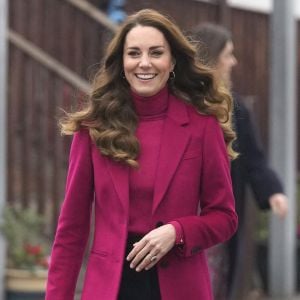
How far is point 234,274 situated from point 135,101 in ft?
5.79

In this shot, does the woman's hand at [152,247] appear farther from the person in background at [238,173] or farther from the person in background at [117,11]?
the person in background at [117,11]

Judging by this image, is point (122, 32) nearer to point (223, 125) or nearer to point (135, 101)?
point (135, 101)

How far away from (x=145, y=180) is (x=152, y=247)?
22 centimetres

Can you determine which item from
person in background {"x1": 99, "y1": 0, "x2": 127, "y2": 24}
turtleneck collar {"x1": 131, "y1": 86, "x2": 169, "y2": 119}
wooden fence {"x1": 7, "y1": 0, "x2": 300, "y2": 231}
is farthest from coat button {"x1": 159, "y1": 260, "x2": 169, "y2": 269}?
person in background {"x1": 99, "y1": 0, "x2": 127, "y2": 24}

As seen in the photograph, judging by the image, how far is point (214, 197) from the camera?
3262 millimetres

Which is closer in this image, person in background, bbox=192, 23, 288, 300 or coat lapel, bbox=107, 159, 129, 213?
coat lapel, bbox=107, 159, 129, 213

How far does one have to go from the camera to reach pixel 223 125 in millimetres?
3375

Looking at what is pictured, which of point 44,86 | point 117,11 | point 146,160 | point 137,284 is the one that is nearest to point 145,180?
point 146,160

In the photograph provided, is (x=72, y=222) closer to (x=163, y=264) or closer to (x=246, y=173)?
(x=163, y=264)

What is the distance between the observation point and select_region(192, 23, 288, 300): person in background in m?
4.74

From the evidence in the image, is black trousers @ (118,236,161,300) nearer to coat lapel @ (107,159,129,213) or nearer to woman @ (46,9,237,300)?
woman @ (46,9,237,300)

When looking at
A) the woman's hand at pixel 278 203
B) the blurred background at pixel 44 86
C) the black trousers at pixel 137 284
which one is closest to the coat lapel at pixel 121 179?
the black trousers at pixel 137 284

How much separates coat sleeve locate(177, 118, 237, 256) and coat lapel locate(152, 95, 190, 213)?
0.07 metres

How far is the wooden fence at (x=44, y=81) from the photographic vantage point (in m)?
7.50
